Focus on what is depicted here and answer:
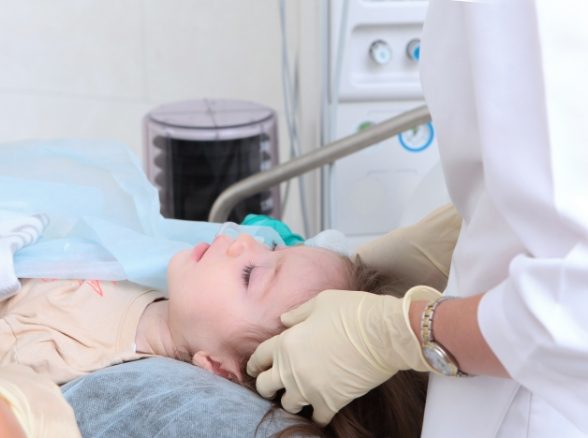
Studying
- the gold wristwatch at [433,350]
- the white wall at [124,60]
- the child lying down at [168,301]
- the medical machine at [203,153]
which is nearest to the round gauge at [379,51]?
the medical machine at [203,153]

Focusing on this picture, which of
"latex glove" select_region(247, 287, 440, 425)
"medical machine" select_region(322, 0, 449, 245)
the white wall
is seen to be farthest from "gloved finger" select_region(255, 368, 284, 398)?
the white wall

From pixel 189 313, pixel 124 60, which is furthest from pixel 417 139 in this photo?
pixel 124 60

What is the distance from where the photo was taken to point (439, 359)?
0.98m

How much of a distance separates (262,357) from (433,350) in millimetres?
300

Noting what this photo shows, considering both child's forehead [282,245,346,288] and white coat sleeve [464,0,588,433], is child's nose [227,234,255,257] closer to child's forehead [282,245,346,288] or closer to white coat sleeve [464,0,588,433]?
child's forehead [282,245,346,288]

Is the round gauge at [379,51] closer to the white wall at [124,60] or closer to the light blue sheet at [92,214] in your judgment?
the light blue sheet at [92,214]

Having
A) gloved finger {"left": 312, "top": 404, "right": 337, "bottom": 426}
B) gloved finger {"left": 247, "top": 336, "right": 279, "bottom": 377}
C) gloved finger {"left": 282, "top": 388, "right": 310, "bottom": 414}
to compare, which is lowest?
gloved finger {"left": 312, "top": 404, "right": 337, "bottom": 426}

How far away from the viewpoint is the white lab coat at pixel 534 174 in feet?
2.73

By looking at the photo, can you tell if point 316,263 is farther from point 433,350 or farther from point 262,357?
point 433,350

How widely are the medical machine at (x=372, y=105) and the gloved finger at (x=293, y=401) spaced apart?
0.80 m

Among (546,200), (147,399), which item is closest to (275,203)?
(147,399)

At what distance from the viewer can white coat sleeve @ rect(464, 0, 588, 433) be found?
2.72ft

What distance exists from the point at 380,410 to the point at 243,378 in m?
0.20

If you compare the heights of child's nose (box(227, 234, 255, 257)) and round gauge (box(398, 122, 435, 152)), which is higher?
round gauge (box(398, 122, 435, 152))
